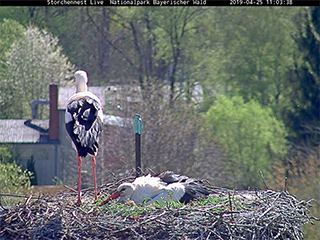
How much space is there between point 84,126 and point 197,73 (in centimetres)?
2470

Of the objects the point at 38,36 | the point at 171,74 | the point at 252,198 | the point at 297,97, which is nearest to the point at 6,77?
the point at 38,36

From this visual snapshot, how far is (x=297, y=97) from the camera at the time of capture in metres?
24.9

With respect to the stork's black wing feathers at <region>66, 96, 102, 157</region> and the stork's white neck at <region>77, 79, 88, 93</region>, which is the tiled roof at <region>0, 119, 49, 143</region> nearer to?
the stork's white neck at <region>77, 79, 88, 93</region>

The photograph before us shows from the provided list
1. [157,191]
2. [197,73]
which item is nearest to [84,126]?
[157,191]

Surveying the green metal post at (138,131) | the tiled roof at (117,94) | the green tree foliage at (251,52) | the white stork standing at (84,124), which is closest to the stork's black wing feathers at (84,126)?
the white stork standing at (84,124)

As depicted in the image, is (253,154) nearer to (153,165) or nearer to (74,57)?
(153,165)

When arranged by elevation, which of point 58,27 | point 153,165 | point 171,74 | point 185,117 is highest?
point 58,27

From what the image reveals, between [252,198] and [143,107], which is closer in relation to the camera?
[252,198]

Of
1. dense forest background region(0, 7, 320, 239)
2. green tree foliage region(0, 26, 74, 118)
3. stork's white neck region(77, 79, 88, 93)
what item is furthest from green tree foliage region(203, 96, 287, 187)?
stork's white neck region(77, 79, 88, 93)

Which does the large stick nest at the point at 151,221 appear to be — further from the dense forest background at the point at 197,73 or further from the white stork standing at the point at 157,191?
the dense forest background at the point at 197,73

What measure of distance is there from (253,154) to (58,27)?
1362 cm

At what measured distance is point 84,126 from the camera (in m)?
7.28

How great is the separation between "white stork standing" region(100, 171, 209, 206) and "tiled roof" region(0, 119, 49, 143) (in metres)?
16.4

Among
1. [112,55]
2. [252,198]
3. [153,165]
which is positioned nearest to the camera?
[252,198]
